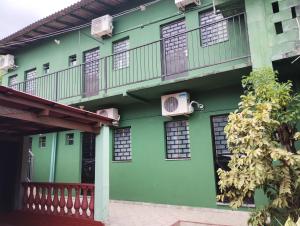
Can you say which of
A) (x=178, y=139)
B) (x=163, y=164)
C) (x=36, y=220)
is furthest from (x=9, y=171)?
(x=178, y=139)

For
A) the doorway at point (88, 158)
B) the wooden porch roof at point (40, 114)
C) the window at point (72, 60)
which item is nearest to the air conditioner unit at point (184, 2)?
the wooden porch roof at point (40, 114)

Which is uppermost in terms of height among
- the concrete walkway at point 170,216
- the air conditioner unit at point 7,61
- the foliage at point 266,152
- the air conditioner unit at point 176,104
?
the air conditioner unit at point 7,61

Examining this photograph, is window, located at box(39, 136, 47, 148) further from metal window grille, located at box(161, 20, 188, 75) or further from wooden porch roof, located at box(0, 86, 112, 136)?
metal window grille, located at box(161, 20, 188, 75)

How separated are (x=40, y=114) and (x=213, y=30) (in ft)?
17.8

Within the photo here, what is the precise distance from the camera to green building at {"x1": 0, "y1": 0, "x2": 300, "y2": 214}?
607cm

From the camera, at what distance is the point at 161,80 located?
8.26m

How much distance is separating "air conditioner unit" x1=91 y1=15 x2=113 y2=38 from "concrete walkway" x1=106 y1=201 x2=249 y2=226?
5.86 meters

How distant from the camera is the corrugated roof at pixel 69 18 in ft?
30.6

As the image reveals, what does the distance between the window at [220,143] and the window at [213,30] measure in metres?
2.17

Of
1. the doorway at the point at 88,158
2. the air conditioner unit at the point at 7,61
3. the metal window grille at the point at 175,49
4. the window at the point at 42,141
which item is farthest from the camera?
the air conditioner unit at the point at 7,61

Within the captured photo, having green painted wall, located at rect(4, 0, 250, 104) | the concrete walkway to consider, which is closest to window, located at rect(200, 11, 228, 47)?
green painted wall, located at rect(4, 0, 250, 104)

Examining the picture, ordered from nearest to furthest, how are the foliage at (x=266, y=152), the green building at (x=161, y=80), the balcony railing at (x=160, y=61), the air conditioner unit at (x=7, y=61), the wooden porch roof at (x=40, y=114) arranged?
the foliage at (x=266, y=152)
the wooden porch roof at (x=40, y=114)
the green building at (x=161, y=80)
the balcony railing at (x=160, y=61)
the air conditioner unit at (x=7, y=61)

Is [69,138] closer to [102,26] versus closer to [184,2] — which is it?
[102,26]

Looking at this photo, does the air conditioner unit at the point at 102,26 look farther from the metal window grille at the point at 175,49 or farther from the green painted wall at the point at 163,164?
the green painted wall at the point at 163,164
